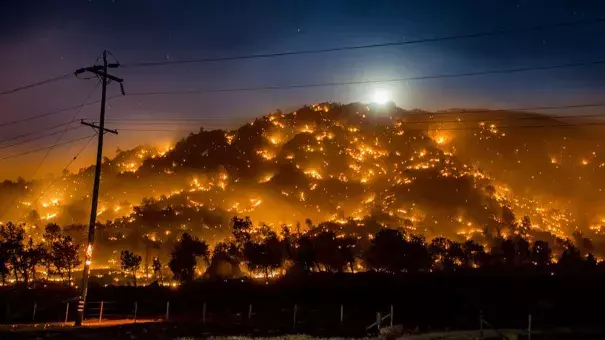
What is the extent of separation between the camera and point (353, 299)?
66750 millimetres

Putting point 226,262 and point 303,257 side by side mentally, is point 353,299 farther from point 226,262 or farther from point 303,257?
point 226,262

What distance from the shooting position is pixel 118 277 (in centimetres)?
11669

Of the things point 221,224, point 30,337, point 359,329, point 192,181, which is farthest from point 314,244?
point 192,181

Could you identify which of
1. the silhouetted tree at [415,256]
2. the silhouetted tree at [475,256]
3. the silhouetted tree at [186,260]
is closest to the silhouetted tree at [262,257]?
the silhouetted tree at [186,260]

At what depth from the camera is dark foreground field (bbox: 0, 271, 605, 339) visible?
46312mm

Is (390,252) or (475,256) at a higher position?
(475,256)

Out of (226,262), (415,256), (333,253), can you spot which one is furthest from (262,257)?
(415,256)

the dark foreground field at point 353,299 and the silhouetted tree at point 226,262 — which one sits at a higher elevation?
the silhouetted tree at point 226,262

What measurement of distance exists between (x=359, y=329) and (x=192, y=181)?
172149mm

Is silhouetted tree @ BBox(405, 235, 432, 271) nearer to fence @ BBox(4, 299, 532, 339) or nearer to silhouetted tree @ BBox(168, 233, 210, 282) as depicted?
fence @ BBox(4, 299, 532, 339)

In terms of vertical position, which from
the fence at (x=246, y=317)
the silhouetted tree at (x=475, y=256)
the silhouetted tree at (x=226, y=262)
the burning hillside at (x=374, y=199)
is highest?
the burning hillside at (x=374, y=199)

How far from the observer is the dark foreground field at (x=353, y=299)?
152 feet

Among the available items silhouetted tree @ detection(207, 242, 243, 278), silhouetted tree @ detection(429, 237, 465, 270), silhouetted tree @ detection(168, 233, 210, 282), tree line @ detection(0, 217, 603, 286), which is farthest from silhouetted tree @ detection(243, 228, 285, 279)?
silhouetted tree @ detection(429, 237, 465, 270)

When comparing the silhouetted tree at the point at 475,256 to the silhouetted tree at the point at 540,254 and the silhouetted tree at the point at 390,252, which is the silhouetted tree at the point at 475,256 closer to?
the silhouetted tree at the point at 540,254
